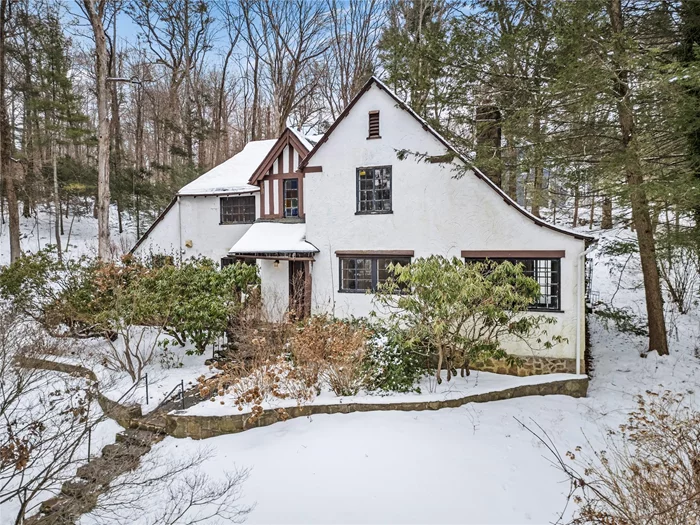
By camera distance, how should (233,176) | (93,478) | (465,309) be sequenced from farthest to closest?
(233,176) → (465,309) → (93,478)

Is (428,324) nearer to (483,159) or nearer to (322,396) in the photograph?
(322,396)

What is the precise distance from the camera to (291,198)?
45.8 ft

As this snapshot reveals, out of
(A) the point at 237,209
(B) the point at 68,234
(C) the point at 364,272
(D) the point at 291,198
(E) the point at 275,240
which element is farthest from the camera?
(B) the point at 68,234

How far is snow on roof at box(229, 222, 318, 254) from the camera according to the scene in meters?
11.8

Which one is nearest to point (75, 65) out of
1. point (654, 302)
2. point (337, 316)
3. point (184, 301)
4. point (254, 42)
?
point (254, 42)

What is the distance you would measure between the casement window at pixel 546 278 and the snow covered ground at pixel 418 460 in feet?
7.15

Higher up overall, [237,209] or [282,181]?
[282,181]

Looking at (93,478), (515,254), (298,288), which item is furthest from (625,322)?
(93,478)

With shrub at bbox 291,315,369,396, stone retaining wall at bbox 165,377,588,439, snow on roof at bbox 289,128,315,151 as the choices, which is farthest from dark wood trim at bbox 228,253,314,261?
stone retaining wall at bbox 165,377,588,439

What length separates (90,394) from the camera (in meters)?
5.16

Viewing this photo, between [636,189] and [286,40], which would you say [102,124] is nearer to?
[286,40]

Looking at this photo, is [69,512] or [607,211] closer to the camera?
[69,512]

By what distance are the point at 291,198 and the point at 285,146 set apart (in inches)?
70.6

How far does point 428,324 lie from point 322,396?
281 centimetres
